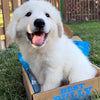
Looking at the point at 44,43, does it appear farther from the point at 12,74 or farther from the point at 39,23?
the point at 12,74

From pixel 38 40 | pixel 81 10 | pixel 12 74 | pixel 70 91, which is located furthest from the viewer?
pixel 81 10

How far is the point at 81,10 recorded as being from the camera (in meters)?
9.28

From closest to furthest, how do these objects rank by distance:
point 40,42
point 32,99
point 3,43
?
point 32,99 < point 40,42 < point 3,43

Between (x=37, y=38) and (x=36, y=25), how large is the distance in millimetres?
181

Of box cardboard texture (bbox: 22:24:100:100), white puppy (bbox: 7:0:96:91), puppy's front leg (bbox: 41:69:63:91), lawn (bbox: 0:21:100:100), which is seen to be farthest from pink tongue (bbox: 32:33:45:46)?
lawn (bbox: 0:21:100:100)

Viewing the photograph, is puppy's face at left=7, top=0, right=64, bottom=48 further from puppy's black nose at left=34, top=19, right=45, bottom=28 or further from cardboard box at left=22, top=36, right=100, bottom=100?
cardboard box at left=22, top=36, right=100, bottom=100

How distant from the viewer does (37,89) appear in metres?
2.30

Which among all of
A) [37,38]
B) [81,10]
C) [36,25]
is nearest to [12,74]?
[37,38]

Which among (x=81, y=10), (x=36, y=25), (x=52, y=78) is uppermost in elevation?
(x=81, y=10)

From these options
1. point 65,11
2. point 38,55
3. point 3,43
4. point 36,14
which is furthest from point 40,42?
point 65,11

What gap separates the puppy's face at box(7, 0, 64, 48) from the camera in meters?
1.81

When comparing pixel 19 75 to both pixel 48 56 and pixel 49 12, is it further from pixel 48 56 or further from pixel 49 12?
pixel 49 12

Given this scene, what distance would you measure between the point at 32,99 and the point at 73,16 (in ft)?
26.1

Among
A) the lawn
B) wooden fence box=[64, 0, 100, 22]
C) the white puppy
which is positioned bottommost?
the lawn
